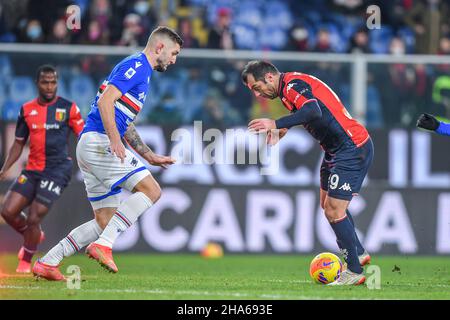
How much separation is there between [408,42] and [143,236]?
6352 millimetres

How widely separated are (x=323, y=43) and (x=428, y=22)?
1975 millimetres

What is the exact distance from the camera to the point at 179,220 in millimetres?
15266

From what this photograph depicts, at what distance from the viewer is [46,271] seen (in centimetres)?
988

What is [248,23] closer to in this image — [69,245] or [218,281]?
[218,281]

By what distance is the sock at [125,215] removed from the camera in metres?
9.48

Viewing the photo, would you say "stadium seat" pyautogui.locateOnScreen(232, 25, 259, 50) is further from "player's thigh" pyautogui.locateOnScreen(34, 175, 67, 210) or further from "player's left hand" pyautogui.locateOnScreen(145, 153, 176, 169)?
"player's left hand" pyautogui.locateOnScreen(145, 153, 176, 169)

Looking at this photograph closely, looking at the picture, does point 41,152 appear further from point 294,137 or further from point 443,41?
point 443,41

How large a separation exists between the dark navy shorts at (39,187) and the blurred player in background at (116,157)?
8.16ft

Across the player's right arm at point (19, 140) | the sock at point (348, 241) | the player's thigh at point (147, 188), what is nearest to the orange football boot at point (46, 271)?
the player's thigh at point (147, 188)

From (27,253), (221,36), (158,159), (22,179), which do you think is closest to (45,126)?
(22,179)

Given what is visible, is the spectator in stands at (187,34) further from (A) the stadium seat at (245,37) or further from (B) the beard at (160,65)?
(B) the beard at (160,65)

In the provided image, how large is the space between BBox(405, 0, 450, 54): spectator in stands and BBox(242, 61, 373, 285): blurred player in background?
7.98 meters
